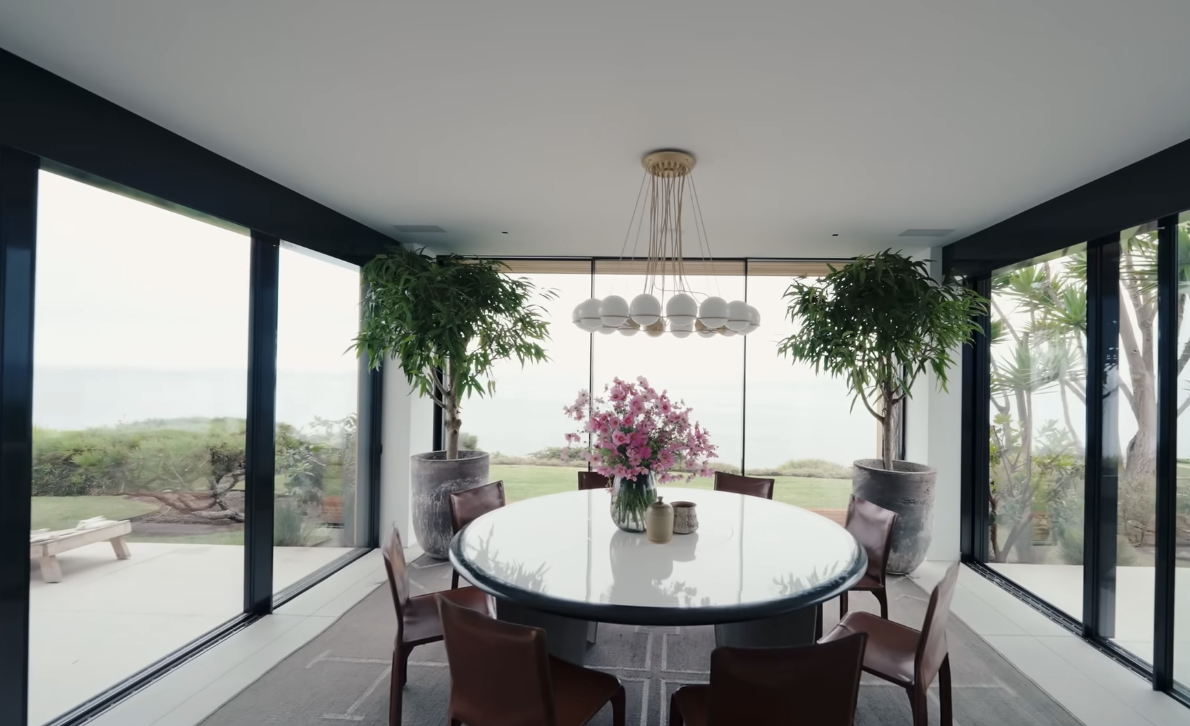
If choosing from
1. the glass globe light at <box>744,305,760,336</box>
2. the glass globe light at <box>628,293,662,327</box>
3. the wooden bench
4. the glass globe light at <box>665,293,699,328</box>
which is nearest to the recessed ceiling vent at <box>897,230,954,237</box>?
the glass globe light at <box>744,305,760,336</box>

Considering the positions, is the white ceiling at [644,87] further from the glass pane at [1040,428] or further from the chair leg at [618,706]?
the chair leg at [618,706]

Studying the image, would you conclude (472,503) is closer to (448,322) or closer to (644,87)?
(448,322)

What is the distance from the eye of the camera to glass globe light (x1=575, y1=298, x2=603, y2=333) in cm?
310

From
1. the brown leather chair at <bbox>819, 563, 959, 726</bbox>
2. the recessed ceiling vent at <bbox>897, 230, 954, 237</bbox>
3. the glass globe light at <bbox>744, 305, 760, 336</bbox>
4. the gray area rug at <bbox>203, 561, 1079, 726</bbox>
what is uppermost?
the recessed ceiling vent at <bbox>897, 230, 954, 237</bbox>

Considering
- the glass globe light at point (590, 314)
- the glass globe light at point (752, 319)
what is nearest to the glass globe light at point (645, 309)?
the glass globe light at point (590, 314)

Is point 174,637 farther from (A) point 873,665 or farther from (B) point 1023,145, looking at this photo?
(B) point 1023,145

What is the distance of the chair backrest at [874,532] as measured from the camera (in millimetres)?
3045

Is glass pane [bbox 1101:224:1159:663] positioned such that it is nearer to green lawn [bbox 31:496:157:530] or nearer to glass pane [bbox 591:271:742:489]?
glass pane [bbox 591:271:742:489]

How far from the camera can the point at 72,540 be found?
2.53 m

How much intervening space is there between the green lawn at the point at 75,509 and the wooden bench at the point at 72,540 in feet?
0.09

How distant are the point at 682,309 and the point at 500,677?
5.98ft

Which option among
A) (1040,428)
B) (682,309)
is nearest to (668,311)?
(682,309)

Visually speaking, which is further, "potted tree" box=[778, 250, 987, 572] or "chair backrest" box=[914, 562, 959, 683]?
"potted tree" box=[778, 250, 987, 572]

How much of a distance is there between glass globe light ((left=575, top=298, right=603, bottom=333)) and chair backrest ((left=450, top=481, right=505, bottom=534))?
1.22 meters
